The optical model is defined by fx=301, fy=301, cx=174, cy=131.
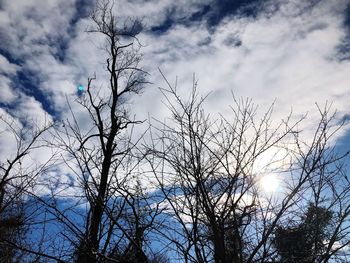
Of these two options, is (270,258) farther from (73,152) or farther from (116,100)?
(116,100)

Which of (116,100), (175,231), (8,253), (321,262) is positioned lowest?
(321,262)

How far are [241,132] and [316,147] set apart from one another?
862 mm

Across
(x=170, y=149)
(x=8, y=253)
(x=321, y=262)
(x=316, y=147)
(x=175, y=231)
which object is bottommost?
(x=321, y=262)

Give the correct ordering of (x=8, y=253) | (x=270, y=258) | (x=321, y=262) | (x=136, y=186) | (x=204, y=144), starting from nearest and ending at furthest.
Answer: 1. (x=321, y=262)
2. (x=270, y=258)
3. (x=204, y=144)
4. (x=136, y=186)
5. (x=8, y=253)

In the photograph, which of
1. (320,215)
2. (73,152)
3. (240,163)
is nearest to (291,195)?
(320,215)

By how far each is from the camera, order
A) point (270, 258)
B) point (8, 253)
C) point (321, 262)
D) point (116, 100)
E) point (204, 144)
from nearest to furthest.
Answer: point (321, 262) < point (270, 258) < point (204, 144) < point (8, 253) < point (116, 100)

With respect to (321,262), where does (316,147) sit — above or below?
above

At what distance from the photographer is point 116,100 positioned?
32.5 feet

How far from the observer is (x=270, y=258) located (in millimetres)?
3172

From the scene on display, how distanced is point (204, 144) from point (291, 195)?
1110 mm

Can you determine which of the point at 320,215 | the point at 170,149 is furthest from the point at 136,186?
the point at 320,215

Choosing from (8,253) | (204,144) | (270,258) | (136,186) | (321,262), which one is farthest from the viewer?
(8,253)

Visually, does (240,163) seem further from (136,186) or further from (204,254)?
(136,186)

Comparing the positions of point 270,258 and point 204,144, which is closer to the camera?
point 270,258
